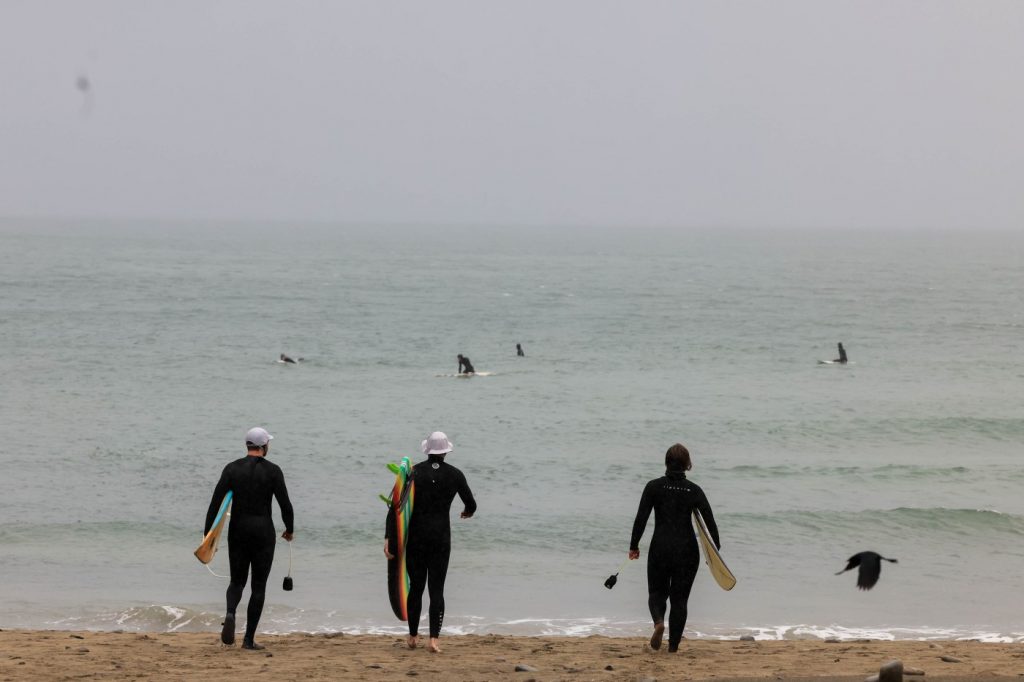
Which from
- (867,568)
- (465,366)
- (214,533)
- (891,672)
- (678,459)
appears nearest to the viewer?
(891,672)

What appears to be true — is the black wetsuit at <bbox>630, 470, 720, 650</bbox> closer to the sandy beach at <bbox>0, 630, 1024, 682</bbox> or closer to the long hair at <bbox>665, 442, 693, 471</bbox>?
the long hair at <bbox>665, 442, 693, 471</bbox>

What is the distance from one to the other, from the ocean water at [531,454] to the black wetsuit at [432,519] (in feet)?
13.4

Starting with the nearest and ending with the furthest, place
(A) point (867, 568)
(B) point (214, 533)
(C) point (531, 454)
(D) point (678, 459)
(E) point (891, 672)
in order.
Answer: (E) point (891, 672) < (A) point (867, 568) < (D) point (678, 459) < (B) point (214, 533) < (C) point (531, 454)

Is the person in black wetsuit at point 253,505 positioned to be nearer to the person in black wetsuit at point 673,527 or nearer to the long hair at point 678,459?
the person in black wetsuit at point 673,527

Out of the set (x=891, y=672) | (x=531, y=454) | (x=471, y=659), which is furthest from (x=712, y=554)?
(x=531, y=454)

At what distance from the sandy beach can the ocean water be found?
238cm

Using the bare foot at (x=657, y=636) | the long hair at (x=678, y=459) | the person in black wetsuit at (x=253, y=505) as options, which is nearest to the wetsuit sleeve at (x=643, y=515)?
the long hair at (x=678, y=459)

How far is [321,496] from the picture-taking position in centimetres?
2030

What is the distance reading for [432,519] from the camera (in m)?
8.62

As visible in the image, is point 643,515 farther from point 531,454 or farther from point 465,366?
point 465,366

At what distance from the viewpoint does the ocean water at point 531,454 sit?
45.9 ft

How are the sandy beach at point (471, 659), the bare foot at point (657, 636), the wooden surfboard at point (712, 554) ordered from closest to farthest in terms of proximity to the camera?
the sandy beach at point (471, 659) → the wooden surfboard at point (712, 554) → the bare foot at point (657, 636)

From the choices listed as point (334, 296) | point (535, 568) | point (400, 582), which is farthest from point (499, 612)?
point (334, 296)

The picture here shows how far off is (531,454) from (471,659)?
1640cm
